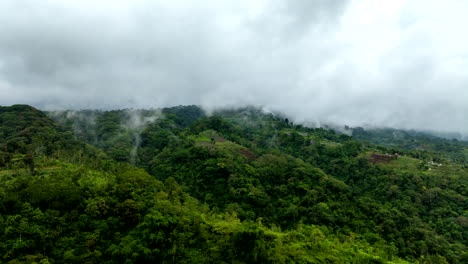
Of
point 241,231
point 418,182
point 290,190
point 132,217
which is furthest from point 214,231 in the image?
point 418,182

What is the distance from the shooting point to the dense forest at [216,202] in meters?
28.5

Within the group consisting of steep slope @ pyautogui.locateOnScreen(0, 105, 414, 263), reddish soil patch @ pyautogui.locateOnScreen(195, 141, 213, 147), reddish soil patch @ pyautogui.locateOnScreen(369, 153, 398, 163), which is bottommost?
steep slope @ pyautogui.locateOnScreen(0, 105, 414, 263)

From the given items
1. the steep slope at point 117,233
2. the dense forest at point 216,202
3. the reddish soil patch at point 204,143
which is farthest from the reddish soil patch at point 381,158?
the steep slope at point 117,233

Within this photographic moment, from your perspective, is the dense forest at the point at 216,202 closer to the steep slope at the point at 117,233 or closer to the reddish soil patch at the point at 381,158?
the steep slope at the point at 117,233

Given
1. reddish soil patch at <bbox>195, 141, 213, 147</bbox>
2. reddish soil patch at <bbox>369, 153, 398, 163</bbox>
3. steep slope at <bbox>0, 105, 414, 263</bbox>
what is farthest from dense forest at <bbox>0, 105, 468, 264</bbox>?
reddish soil patch at <bbox>195, 141, 213, 147</bbox>

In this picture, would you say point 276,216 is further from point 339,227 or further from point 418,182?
point 418,182

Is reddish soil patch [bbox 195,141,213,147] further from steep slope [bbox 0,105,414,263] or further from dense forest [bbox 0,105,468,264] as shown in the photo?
steep slope [bbox 0,105,414,263]

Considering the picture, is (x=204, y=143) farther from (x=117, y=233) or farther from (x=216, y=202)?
(x=117, y=233)

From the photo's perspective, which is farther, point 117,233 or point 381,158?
point 381,158

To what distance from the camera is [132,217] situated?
105 ft

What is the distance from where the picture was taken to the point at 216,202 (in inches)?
2474

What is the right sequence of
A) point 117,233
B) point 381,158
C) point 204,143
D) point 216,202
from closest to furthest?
point 117,233
point 216,202
point 381,158
point 204,143

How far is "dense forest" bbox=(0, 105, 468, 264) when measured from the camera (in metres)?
28.5

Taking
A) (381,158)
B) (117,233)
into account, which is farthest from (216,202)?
(381,158)
